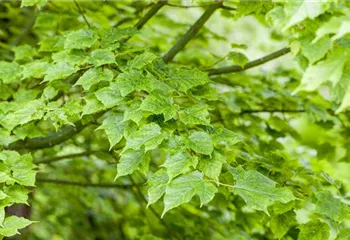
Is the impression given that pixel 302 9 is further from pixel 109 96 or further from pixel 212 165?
pixel 109 96

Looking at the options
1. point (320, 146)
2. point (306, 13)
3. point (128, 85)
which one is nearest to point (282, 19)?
point (306, 13)

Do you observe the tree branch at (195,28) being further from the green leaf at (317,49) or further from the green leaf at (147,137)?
the green leaf at (317,49)

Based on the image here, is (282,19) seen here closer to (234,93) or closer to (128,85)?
(128,85)

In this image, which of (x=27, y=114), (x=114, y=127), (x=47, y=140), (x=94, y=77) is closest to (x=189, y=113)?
(x=114, y=127)

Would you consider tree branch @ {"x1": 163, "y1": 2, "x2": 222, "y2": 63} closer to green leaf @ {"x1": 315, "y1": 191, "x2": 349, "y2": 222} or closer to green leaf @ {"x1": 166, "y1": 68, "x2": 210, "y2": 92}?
green leaf @ {"x1": 166, "y1": 68, "x2": 210, "y2": 92}

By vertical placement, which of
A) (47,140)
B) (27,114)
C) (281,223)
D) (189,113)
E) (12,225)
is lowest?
(47,140)

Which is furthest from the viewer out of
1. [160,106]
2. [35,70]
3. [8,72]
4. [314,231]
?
[8,72]

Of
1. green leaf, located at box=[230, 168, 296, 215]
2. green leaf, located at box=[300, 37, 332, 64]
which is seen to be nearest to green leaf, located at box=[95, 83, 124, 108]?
green leaf, located at box=[230, 168, 296, 215]

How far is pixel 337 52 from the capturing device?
116cm

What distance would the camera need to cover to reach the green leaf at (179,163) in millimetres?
1368

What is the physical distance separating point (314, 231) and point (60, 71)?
3.06 feet

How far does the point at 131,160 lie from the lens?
152 centimetres

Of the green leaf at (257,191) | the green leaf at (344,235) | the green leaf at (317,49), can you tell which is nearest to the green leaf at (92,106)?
the green leaf at (257,191)

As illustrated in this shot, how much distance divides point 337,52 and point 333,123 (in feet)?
4.93
